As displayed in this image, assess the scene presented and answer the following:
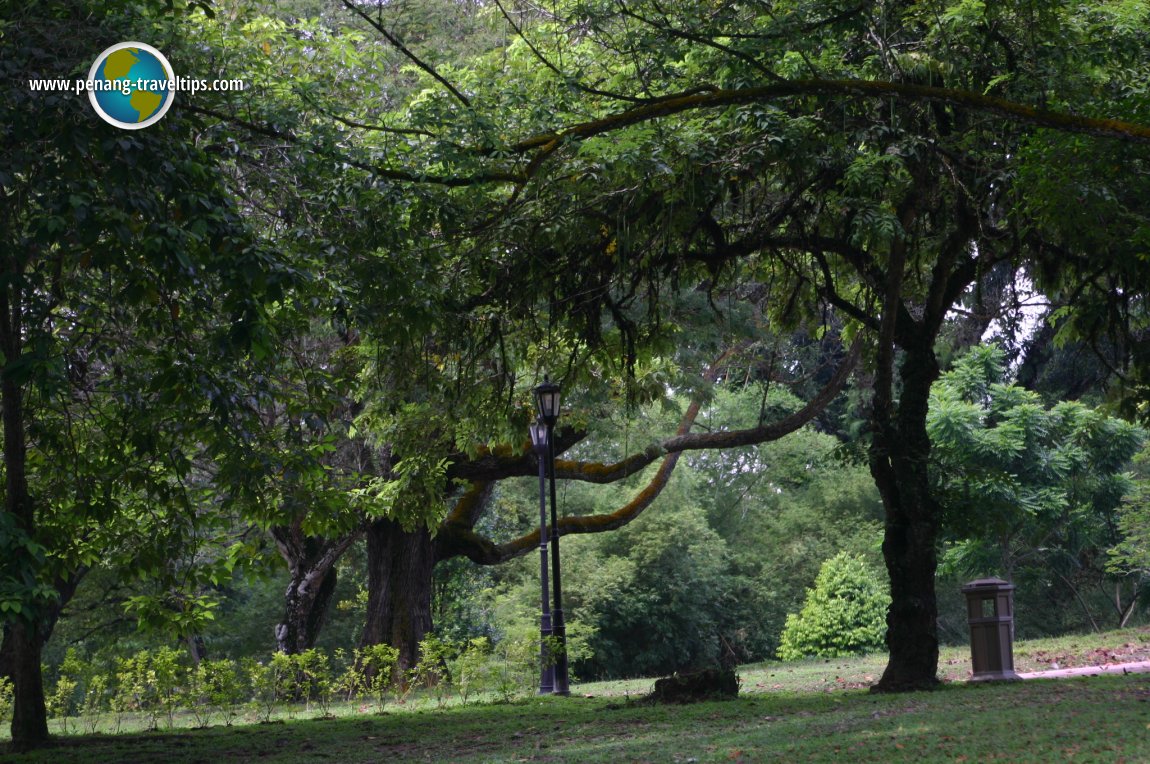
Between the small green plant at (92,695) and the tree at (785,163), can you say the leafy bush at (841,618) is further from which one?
the small green plant at (92,695)

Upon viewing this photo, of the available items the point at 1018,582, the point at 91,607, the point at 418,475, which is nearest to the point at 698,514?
the point at 1018,582

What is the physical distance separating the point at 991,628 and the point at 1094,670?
269 cm

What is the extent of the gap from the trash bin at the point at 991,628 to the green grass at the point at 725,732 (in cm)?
69

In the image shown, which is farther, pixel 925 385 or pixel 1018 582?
pixel 1018 582

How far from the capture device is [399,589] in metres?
18.9

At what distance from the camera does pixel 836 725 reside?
8.77 metres

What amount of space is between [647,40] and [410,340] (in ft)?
10.7

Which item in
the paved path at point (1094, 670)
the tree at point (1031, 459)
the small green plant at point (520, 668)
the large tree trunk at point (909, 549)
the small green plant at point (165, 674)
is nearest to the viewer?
the large tree trunk at point (909, 549)

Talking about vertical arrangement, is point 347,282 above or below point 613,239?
below

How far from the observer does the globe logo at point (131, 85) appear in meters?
7.23

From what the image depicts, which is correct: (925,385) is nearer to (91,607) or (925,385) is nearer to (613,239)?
(613,239)

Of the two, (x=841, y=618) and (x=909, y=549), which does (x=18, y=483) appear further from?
(x=841, y=618)

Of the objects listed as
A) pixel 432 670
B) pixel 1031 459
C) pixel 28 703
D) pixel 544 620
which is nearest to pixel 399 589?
pixel 544 620

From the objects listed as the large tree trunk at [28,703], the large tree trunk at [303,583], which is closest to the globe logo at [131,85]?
the large tree trunk at [28,703]
